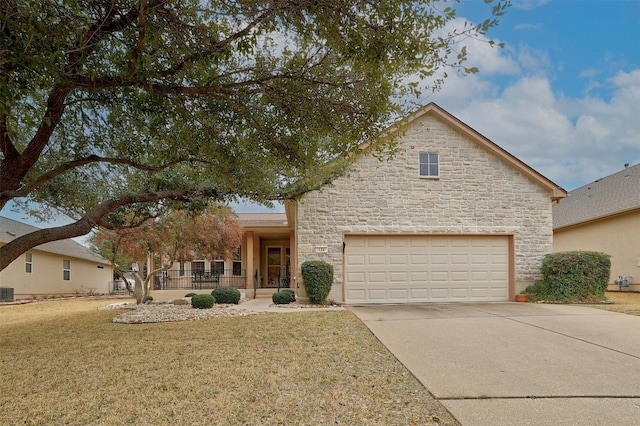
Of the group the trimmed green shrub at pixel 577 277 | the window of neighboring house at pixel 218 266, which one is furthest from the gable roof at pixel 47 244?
the trimmed green shrub at pixel 577 277

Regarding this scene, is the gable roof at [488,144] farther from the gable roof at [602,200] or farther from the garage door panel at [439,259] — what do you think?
the gable roof at [602,200]

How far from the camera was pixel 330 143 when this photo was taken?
7047 millimetres

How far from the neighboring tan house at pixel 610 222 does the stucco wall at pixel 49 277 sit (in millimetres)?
26089

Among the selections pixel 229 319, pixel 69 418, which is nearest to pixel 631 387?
pixel 69 418

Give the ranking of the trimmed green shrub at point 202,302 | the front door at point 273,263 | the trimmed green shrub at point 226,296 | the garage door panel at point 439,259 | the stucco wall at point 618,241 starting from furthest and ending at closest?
the front door at point 273,263 < the stucco wall at point 618,241 < the trimmed green shrub at point 226,296 < the garage door panel at point 439,259 < the trimmed green shrub at point 202,302

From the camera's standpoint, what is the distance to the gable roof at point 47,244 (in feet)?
64.9

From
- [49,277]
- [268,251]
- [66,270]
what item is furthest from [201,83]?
[66,270]

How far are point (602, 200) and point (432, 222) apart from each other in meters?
11.4

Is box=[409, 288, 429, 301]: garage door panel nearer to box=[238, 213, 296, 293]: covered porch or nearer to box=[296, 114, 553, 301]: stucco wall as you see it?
box=[296, 114, 553, 301]: stucco wall

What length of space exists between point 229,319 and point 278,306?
8.17 ft

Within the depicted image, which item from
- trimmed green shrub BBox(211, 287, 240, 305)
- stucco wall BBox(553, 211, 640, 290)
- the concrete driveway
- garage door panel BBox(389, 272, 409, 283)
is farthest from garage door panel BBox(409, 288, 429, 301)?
stucco wall BBox(553, 211, 640, 290)

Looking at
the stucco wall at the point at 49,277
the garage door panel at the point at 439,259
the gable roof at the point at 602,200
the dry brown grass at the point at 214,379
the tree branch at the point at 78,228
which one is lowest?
the stucco wall at the point at 49,277

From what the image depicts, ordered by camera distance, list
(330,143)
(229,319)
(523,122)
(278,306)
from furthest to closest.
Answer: (523,122) → (278,306) → (229,319) → (330,143)

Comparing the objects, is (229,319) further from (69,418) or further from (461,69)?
(461,69)
